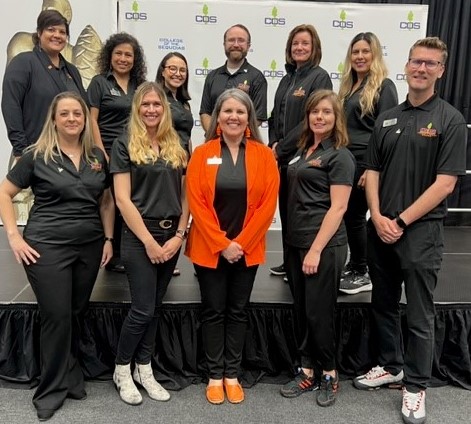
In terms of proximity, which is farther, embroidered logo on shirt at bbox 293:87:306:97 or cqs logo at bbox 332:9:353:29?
cqs logo at bbox 332:9:353:29

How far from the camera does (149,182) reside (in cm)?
208

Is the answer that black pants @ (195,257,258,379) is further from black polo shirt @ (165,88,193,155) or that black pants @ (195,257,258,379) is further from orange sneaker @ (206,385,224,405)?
black polo shirt @ (165,88,193,155)

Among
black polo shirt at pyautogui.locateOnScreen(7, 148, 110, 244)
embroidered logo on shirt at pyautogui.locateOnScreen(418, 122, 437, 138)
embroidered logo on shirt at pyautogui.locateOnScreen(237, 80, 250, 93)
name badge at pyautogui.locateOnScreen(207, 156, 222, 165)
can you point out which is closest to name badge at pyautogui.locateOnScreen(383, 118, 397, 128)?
embroidered logo on shirt at pyautogui.locateOnScreen(418, 122, 437, 138)

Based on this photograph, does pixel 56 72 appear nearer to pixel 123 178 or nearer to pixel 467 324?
pixel 123 178

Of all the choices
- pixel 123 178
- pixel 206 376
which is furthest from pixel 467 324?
pixel 123 178

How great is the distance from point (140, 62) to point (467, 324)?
241 cm

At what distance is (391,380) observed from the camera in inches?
95.7

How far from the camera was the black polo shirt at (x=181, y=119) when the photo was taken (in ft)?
8.64

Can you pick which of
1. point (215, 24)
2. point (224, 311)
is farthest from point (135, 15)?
point (224, 311)

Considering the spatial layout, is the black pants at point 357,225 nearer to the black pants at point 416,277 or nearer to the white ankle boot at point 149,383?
the black pants at point 416,277

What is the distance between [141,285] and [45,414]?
0.72 metres

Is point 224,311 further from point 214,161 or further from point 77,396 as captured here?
point 77,396

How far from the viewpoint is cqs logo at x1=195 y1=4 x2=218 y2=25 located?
4488 millimetres

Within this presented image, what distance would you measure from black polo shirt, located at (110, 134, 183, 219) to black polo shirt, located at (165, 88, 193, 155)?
568 mm
